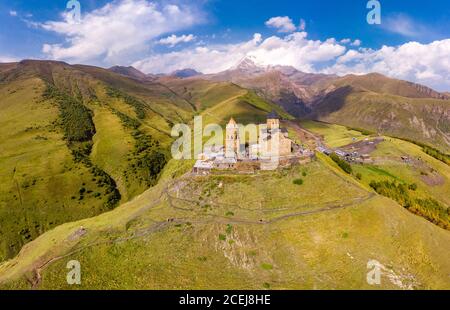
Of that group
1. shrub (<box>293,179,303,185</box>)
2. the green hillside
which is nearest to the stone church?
shrub (<box>293,179,303,185</box>)

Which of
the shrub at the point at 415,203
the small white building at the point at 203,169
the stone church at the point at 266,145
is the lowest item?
the shrub at the point at 415,203

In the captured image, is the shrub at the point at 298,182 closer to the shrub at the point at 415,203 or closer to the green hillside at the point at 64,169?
the shrub at the point at 415,203

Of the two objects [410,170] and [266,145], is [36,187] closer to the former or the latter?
[266,145]

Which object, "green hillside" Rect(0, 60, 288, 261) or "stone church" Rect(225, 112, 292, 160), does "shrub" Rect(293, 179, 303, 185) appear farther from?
"green hillside" Rect(0, 60, 288, 261)

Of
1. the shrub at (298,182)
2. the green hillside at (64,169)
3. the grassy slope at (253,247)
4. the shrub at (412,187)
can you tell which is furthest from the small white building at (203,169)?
the shrub at (412,187)

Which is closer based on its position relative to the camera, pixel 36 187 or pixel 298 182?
pixel 298 182

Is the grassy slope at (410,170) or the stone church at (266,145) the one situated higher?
the stone church at (266,145)

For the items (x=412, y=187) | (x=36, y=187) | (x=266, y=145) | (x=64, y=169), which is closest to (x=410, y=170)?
(x=412, y=187)

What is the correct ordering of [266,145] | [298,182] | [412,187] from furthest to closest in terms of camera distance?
[412,187], [266,145], [298,182]
